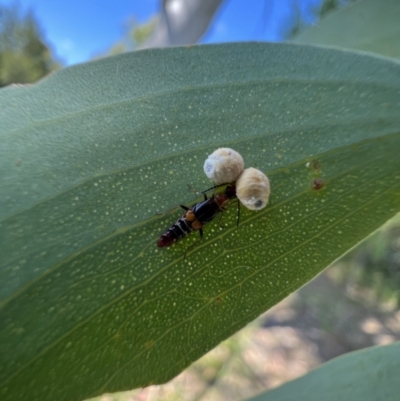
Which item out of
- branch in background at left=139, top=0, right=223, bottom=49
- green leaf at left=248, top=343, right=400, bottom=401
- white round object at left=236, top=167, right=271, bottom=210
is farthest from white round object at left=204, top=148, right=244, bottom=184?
branch in background at left=139, top=0, right=223, bottom=49

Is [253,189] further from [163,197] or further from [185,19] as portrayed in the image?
[185,19]

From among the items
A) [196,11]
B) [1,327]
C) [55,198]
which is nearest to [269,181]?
[55,198]

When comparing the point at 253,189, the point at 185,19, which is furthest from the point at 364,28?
the point at 185,19

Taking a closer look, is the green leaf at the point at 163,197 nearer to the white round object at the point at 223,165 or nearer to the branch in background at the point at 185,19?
the white round object at the point at 223,165

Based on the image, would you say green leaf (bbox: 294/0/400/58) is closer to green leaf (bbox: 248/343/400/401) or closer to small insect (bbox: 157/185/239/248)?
small insect (bbox: 157/185/239/248)

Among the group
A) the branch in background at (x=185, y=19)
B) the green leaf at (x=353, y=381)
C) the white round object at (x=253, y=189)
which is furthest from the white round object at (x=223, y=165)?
the branch in background at (x=185, y=19)

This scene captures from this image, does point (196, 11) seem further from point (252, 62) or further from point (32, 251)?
point (32, 251)
